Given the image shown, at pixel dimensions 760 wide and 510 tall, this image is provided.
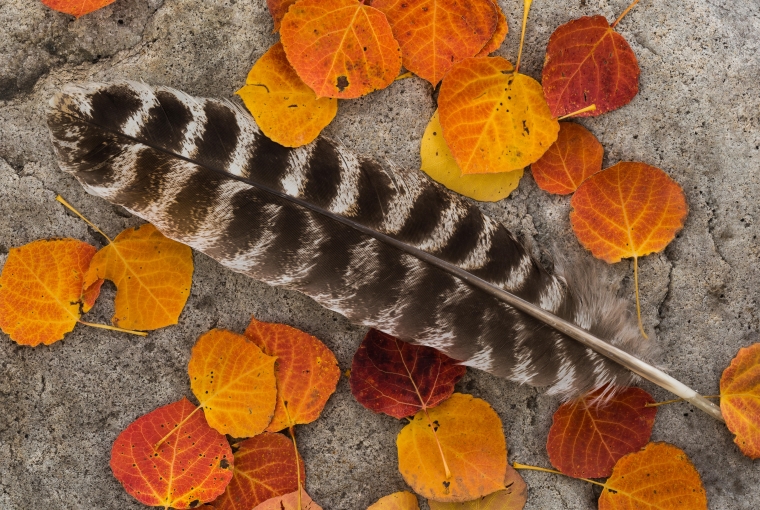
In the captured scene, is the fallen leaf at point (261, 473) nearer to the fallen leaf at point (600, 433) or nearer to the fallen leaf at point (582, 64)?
the fallen leaf at point (600, 433)

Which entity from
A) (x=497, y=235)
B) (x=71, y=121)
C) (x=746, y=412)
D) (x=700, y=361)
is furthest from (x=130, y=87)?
(x=746, y=412)

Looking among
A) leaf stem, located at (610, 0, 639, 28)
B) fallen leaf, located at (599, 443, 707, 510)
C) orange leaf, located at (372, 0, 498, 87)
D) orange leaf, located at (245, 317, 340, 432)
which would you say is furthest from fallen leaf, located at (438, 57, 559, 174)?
fallen leaf, located at (599, 443, 707, 510)

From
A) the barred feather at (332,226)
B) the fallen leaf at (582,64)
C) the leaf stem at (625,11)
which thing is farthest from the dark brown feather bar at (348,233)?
the leaf stem at (625,11)

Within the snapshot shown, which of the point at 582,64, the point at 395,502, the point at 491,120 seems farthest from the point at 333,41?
the point at 395,502

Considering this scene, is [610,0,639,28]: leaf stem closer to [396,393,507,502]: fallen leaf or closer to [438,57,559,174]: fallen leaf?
[438,57,559,174]: fallen leaf

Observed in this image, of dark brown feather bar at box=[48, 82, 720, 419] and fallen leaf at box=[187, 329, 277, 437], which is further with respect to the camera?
fallen leaf at box=[187, 329, 277, 437]

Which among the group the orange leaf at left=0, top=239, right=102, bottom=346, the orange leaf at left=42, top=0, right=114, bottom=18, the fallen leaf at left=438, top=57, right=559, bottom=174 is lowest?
the orange leaf at left=0, top=239, right=102, bottom=346

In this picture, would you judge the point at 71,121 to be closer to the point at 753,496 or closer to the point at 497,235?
the point at 497,235
